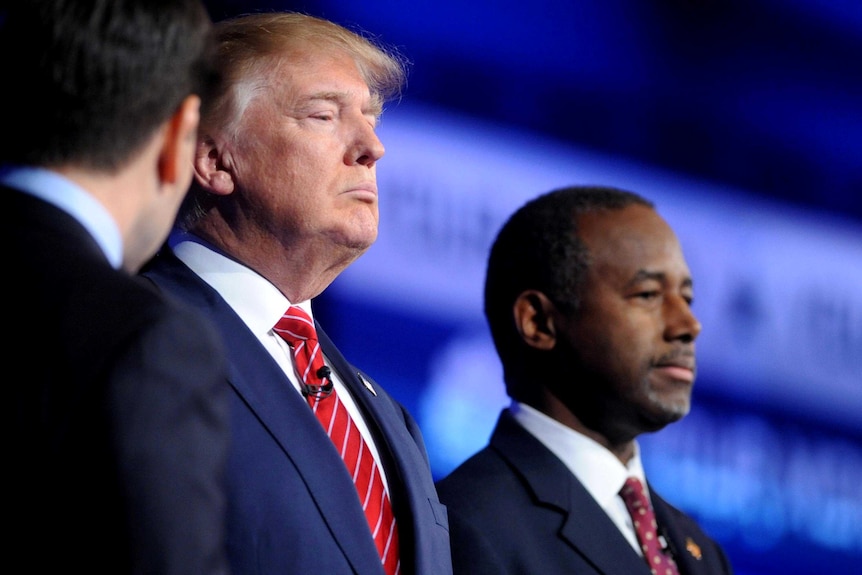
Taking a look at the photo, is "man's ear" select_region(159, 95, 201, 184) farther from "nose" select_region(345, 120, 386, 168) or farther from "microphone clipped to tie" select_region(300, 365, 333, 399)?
"nose" select_region(345, 120, 386, 168)

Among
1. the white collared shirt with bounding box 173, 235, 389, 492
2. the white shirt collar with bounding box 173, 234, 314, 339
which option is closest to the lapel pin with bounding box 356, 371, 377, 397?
the white collared shirt with bounding box 173, 235, 389, 492

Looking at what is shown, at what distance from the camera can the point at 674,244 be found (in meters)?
2.67

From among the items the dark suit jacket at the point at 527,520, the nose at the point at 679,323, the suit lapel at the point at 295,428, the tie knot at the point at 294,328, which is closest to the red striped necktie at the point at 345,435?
the tie knot at the point at 294,328

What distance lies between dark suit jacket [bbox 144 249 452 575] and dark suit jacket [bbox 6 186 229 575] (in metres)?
0.57

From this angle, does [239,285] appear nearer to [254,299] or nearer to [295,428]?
[254,299]

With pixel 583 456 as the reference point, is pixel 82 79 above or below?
above

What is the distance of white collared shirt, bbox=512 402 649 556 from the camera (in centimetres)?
244

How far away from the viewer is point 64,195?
1029 mm

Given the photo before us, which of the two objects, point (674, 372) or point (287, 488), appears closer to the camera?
point (287, 488)

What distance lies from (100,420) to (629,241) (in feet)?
6.03

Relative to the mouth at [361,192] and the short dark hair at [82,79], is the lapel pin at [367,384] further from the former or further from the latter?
the short dark hair at [82,79]

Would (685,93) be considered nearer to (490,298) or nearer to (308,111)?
(490,298)

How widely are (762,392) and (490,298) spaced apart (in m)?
1.76

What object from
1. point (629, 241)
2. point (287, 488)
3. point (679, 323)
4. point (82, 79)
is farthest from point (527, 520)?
point (82, 79)
